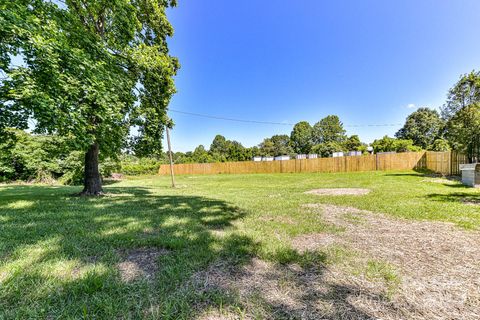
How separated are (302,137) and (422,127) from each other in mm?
19436

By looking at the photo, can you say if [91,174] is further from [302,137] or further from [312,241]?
[302,137]

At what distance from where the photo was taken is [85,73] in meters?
4.73

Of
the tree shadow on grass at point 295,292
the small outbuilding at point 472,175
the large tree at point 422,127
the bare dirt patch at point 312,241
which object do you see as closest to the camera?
the tree shadow on grass at point 295,292

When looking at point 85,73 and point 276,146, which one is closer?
point 85,73

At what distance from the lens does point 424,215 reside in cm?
433

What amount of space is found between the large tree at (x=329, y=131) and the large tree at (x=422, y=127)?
10.3 m

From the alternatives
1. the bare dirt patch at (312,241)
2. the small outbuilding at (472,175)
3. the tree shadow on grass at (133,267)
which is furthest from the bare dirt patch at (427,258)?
the small outbuilding at (472,175)

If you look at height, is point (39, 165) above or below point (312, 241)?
above

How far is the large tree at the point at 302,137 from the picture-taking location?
4441 centimetres

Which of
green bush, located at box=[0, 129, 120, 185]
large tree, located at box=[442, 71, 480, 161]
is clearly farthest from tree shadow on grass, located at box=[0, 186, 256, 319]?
large tree, located at box=[442, 71, 480, 161]

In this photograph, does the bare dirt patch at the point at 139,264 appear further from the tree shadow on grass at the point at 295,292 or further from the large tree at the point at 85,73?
the large tree at the point at 85,73

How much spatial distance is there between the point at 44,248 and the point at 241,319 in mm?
2445

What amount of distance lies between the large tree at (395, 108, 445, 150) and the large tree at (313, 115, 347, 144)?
10.3 meters

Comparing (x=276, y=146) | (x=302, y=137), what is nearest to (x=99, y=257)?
(x=302, y=137)
